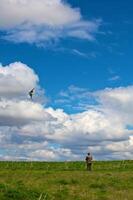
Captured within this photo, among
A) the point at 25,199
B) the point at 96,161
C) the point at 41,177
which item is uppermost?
the point at 96,161

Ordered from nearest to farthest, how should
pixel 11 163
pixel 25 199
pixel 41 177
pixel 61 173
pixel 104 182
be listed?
pixel 25 199
pixel 104 182
pixel 41 177
pixel 61 173
pixel 11 163

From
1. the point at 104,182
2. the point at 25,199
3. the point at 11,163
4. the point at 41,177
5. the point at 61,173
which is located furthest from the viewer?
the point at 11,163

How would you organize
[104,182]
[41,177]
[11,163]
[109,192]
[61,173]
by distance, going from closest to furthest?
[109,192] < [104,182] < [41,177] < [61,173] < [11,163]

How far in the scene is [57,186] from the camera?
161 feet

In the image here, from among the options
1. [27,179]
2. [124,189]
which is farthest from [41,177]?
[124,189]

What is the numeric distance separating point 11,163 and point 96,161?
12.7m

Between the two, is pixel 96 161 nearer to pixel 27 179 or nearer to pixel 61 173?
pixel 61 173

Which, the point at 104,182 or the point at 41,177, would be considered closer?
the point at 104,182

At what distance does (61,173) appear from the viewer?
5862 centimetres

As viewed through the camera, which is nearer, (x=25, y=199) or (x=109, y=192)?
(x=25, y=199)

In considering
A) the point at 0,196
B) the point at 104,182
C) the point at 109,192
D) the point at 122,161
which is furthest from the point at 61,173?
the point at 122,161

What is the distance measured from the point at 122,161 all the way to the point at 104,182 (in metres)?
31.8

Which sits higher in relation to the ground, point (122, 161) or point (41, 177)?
point (122, 161)

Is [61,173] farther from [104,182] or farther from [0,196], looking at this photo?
[0,196]
